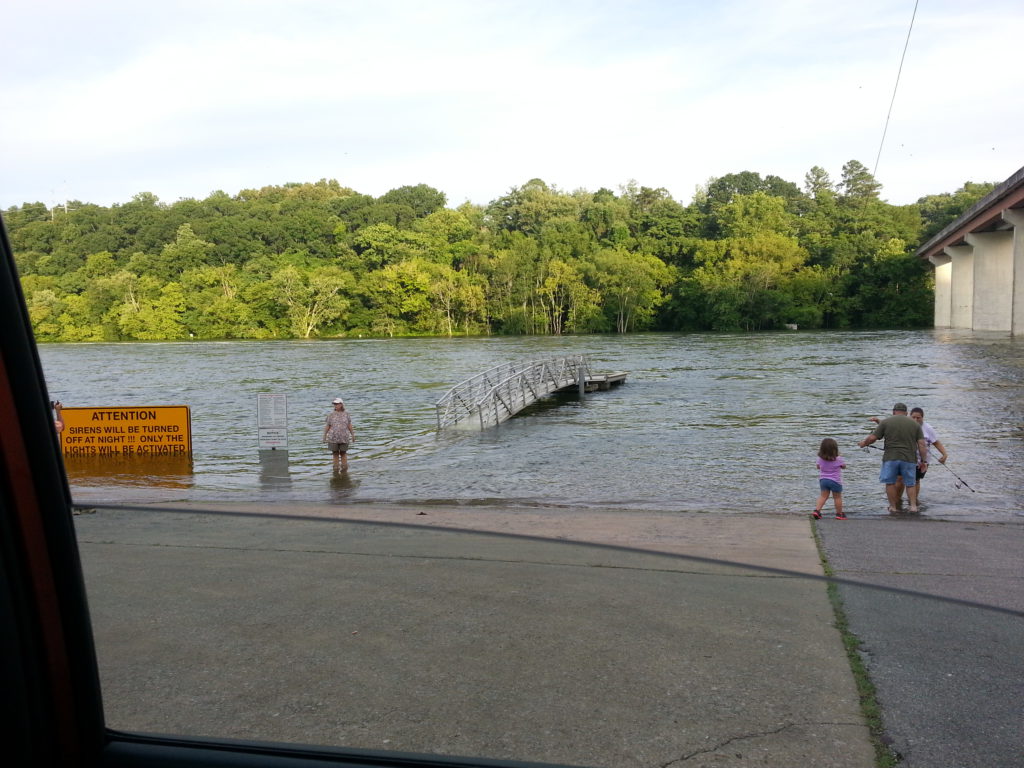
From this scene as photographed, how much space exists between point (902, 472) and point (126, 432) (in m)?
18.0

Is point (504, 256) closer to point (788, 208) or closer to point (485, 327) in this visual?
point (485, 327)

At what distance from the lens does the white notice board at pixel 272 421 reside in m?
20.7

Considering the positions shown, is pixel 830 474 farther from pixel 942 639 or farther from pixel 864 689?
pixel 864 689

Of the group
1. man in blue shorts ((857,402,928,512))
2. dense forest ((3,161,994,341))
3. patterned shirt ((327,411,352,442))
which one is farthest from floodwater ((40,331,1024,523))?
dense forest ((3,161,994,341))

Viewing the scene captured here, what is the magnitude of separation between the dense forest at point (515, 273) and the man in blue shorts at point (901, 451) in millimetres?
89999

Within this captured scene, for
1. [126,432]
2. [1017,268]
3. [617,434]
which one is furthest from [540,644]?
[1017,268]

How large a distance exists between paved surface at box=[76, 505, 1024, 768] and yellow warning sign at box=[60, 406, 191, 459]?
1312 cm

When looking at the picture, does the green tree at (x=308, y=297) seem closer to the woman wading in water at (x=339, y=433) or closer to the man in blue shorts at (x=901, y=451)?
the woman wading in water at (x=339, y=433)

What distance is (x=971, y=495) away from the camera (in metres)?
17.1

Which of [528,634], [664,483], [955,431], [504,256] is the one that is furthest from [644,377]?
[504,256]

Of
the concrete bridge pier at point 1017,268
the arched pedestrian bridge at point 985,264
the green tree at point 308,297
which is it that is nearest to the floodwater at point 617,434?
the concrete bridge pier at point 1017,268

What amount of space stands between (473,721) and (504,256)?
114m

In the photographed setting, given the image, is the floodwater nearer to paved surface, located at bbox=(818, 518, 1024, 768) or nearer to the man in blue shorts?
the man in blue shorts

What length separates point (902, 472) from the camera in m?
14.7
